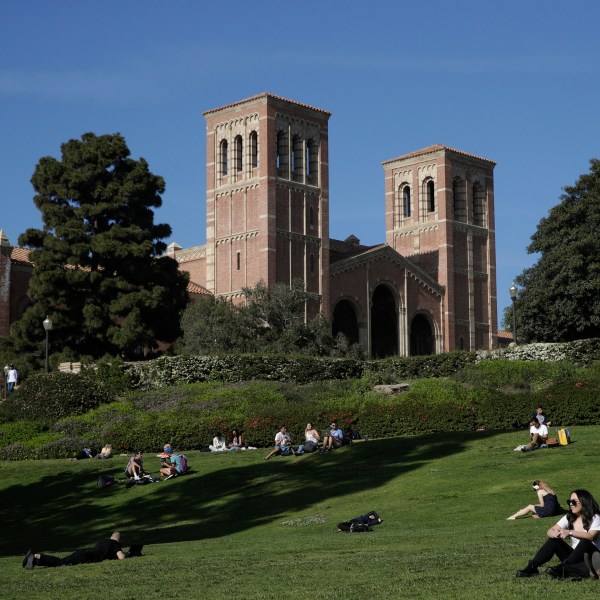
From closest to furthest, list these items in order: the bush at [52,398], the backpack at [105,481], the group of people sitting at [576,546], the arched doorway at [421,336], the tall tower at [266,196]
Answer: the group of people sitting at [576,546]
the backpack at [105,481]
the bush at [52,398]
the tall tower at [266,196]
the arched doorway at [421,336]

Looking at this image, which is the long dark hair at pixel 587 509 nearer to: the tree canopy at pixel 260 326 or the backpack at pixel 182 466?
the backpack at pixel 182 466

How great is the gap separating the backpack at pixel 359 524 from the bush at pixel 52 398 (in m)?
22.6

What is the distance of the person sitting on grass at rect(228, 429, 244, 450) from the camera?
118 feet

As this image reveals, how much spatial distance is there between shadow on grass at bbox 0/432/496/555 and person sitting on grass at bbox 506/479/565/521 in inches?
174

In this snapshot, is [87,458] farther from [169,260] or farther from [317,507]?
[169,260]

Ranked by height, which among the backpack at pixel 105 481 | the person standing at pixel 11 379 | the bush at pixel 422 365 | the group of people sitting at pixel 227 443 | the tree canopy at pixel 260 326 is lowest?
the backpack at pixel 105 481

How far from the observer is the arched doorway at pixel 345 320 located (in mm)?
72250

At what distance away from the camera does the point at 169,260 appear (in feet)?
185

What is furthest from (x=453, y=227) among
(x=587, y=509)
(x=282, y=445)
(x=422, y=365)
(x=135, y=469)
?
(x=587, y=509)

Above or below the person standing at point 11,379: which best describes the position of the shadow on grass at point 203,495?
below

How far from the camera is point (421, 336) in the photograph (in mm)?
78875

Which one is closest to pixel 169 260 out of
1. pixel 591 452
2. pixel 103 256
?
pixel 103 256

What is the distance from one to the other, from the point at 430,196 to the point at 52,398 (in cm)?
4478

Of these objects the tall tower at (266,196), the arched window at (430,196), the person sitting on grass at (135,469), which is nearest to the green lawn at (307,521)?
the person sitting on grass at (135,469)
